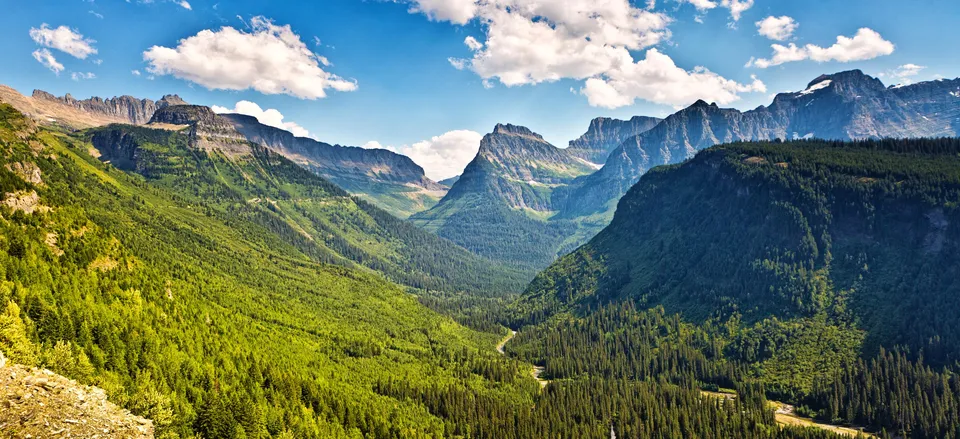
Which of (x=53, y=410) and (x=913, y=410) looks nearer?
(x=53, y=410)

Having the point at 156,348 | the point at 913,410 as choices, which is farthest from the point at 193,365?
the point at 913,410

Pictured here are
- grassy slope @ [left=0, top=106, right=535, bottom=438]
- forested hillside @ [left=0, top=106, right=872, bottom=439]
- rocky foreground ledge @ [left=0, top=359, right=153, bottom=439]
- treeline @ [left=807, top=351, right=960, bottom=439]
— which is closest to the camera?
rocky foreground ledge @ [left=0, top=359, right=153, bottom=439]

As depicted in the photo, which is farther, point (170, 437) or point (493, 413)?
point (493, 413)

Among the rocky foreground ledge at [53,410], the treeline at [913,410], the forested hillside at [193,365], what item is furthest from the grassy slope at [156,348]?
the treeline at [913,410]

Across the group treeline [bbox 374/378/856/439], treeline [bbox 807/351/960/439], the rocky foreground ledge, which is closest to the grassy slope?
the rocky foreground ledge

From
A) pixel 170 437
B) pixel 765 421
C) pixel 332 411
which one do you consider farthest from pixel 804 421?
pixel 170 437

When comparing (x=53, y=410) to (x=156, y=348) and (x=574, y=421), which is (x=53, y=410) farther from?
(x=574, y=421)

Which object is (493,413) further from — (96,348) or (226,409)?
(96,348)

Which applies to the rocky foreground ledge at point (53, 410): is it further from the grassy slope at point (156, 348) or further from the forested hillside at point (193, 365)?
the grassy slope at point (156, 348)

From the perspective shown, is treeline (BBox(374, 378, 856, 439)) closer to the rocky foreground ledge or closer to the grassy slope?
the grassy slope
